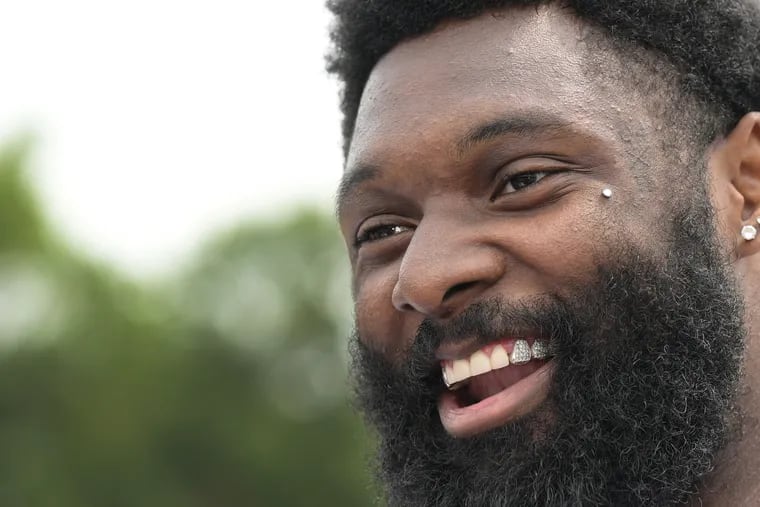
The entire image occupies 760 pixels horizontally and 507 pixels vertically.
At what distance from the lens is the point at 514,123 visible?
3982 mm

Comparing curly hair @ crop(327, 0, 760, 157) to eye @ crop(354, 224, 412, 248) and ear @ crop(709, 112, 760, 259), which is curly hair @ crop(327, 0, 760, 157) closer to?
ear @ crop(709, 112, 760, 259)

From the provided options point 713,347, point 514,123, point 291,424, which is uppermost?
point 514,123

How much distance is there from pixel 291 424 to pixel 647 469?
2993 centimetres

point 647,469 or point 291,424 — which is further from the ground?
point 647,469

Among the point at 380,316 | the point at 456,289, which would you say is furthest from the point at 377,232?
the point at 456,289

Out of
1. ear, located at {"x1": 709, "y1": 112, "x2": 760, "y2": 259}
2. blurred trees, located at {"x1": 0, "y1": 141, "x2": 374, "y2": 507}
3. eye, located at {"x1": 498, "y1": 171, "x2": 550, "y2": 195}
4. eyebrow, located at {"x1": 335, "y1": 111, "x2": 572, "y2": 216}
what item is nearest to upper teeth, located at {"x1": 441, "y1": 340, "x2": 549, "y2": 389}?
eye, located at {"x1": 498, "y1": 171, "x2": 550, "y2": 195}

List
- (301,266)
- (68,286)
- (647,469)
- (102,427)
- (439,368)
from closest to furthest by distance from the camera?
1. (647,469)
2. (439,368)
3. (102,427)
4. (68,286)
5. (301,266)

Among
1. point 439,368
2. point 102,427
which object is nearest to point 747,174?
point 439,368

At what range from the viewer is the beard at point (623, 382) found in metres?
3.85

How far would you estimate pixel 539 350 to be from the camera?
3.93 meters

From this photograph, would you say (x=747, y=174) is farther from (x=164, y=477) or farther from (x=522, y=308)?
(x=164, y=477)

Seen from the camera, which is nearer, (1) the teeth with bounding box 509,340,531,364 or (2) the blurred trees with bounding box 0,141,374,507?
(1) the teeth with bounding box 509,340,531,364

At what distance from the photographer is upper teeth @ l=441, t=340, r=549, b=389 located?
12.9ft

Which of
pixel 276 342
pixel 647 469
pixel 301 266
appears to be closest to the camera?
pixel 647 469
